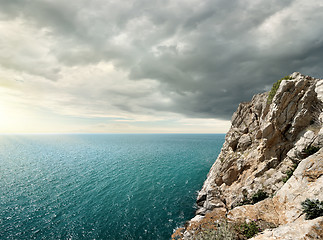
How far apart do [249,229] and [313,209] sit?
5283 mm

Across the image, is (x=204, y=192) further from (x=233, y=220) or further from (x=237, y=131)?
(x=233, y=220)

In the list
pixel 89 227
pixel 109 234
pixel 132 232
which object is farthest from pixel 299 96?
pixel 89 227

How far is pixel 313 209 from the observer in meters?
10.5

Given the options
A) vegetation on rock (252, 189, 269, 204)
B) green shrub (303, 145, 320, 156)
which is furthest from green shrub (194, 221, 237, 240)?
green shrub (303, 145, 320, 156)

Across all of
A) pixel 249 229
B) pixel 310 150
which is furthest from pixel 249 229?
pixel 310 150

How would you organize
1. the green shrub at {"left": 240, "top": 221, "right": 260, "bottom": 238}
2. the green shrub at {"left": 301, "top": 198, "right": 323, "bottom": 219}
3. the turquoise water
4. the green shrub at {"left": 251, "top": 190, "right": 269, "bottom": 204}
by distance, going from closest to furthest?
the green shrub at {"left": 301, "top": 198, "right": 323, "bottom": 219}, the green shrub at {"left": 240, "top": 221, "right": 260, "bottom": 238}, the green shrub at {"left": 251, "top": 190, "right": 269, "bottom": 204}, the turquoise water

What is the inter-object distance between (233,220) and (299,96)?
22712 mm

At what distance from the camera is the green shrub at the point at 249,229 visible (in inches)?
467

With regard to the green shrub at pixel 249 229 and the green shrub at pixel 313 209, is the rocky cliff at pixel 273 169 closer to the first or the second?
the green shrub at pixel 249 229

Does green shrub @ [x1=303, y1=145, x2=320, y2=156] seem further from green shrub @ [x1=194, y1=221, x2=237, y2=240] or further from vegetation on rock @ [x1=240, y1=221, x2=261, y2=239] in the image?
green shrub @ [x1=194, y1=221, x2=237, y2=240]

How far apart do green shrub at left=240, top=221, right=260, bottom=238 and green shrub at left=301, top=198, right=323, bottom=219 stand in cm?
400

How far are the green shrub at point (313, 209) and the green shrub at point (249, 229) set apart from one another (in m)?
4.00

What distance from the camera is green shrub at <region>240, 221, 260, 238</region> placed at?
39.0 feet

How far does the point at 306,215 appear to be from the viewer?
10797 mm
